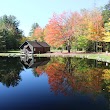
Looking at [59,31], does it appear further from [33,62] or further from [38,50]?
[33,62]

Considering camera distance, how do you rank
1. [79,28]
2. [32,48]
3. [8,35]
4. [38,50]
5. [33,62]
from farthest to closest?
[8,35] < [38,50] < [32,48] < [79,28] < [33,62]

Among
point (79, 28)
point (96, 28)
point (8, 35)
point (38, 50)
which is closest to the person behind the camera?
point (96, 28)

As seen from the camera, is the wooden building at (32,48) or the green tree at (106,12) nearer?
the green tree at (106,12)

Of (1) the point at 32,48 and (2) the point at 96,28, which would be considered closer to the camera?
(2) the point at 96,28

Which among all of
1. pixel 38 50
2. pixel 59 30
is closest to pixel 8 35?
pixel 38 50

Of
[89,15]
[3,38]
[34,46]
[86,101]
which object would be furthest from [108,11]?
[86,101]

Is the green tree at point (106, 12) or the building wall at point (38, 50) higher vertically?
the green tree at point (106, 12)

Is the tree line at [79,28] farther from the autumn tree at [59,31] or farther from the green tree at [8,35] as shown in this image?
the green tree at [8,35]

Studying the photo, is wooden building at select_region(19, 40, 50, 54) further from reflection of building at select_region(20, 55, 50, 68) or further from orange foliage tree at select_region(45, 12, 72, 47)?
reflection of building at select_region(20, 55, 50, 68)

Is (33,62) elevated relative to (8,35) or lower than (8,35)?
lower

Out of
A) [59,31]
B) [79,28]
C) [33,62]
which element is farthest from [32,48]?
[33,62]

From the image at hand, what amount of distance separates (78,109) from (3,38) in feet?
261

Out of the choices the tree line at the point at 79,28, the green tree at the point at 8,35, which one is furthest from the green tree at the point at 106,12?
the green tree at the point at 8,35

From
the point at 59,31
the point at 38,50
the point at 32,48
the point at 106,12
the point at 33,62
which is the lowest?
the point at 33,62
